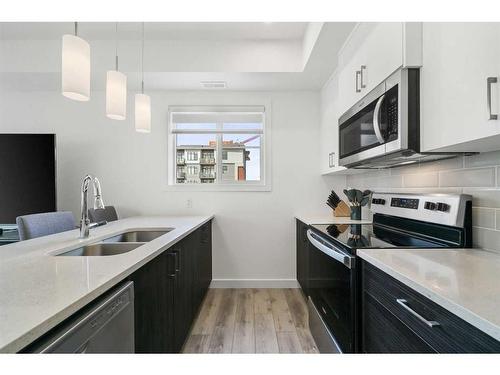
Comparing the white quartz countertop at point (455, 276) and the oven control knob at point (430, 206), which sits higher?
the oven control knob at point (430, 206)

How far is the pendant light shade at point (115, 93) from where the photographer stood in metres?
1.67

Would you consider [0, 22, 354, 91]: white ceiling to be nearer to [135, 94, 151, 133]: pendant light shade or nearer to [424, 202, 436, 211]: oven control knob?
[135, 94, 151, 133]: pendant light shade

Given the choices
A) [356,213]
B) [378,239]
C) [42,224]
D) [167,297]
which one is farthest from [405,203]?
[42,224]

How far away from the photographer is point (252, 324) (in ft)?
7.29

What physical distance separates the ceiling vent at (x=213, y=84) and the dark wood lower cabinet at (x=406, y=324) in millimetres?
2346

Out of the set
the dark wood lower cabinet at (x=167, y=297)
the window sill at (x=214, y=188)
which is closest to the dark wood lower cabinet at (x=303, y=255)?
the window sill at (x=214, y=188)

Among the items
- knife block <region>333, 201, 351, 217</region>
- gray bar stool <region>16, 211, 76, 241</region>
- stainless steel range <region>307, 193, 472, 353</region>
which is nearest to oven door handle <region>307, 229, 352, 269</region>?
stainless steel range <region>307, 193, 472, 353</region>

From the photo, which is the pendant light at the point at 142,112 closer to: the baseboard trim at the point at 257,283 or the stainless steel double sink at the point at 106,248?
the stainless steel double sink at the point at 106,248

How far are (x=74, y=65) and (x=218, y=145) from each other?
199 centimetres

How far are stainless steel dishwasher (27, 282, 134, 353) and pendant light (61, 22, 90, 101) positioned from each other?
3.24ft

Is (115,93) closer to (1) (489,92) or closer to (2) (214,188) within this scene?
(2) (214,188)

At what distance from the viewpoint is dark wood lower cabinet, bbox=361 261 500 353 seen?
621mm
